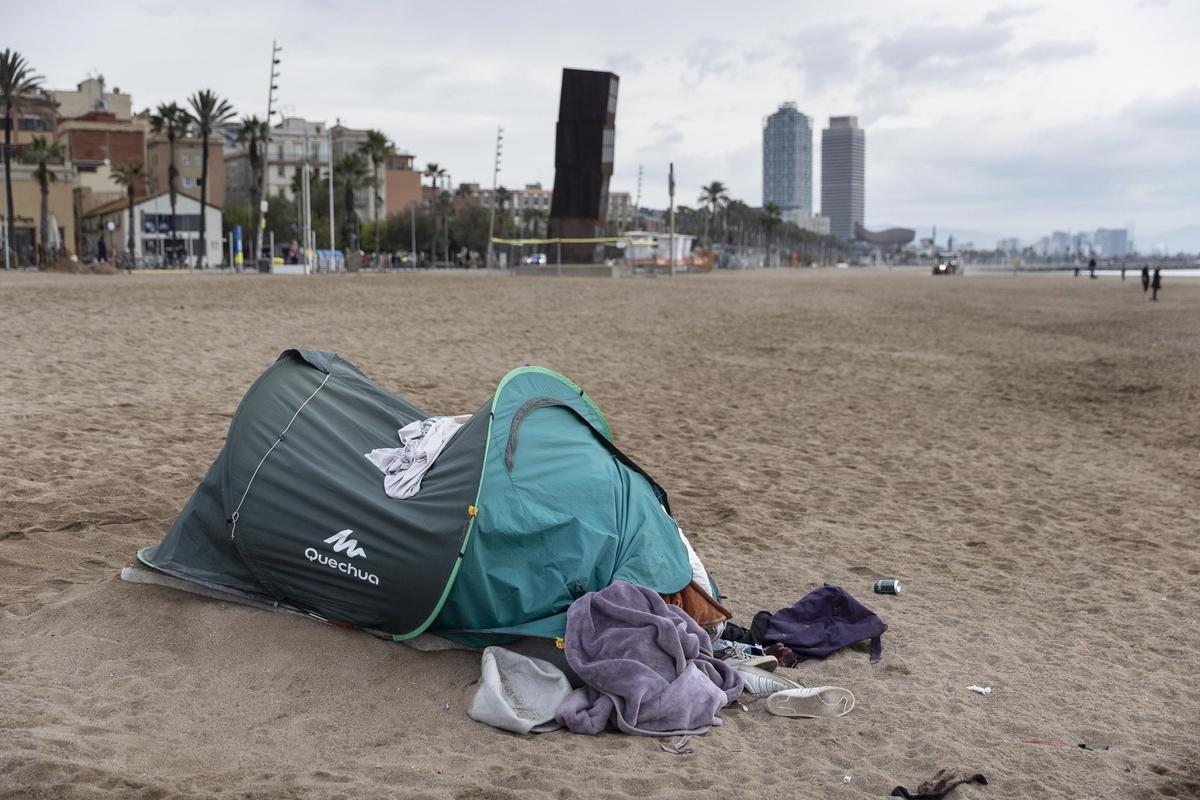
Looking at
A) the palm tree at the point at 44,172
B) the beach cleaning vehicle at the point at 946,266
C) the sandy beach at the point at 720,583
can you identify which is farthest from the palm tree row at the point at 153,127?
the beach cleaning vehicle at the point at 946,266

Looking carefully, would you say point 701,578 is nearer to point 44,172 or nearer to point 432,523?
point 432,523

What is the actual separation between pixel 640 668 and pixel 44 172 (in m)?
56.8

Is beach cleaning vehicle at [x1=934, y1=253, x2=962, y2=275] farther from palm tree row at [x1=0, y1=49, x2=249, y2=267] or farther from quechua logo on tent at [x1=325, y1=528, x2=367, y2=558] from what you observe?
quechua logo on tent at [x1=325, y1=528, x2=367, y2=558]

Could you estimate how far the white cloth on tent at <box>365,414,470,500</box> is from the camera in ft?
17.9

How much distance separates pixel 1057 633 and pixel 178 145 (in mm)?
91596

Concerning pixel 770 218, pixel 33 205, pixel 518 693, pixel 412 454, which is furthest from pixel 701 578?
pixel 770 218

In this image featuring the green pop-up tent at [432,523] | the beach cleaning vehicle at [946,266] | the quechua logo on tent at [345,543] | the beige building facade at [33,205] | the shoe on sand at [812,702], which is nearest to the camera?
the shoe on sand at [812,702]

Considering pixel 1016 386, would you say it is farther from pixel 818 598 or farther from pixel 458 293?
pixel 458 293

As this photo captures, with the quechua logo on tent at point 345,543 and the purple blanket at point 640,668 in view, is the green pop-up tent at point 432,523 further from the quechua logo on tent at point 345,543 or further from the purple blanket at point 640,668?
the purple blanket at point 640,668

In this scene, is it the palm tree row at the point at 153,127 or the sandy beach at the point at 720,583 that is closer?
the sandy beach at the point at 720,583

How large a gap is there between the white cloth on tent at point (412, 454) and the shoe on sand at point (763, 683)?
1.80 metres

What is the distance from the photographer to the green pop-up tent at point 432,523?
201 inches

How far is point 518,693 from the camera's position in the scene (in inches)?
187

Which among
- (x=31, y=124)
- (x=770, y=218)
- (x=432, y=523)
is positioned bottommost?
(x=432, y=523)
